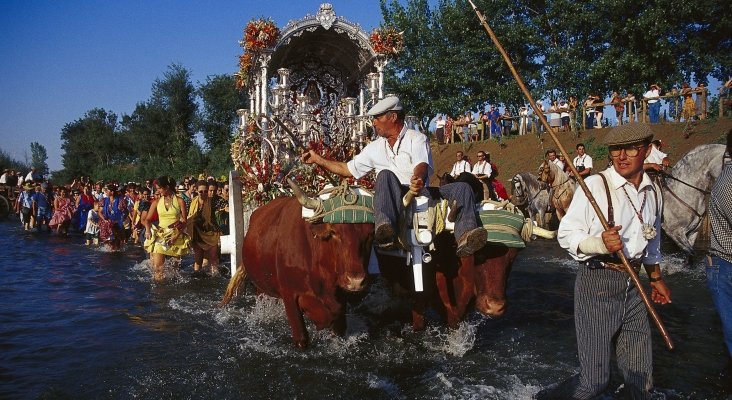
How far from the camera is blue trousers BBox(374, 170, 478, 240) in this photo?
4340 millimetres

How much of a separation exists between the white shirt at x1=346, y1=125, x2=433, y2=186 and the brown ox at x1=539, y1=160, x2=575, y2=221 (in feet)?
31.8

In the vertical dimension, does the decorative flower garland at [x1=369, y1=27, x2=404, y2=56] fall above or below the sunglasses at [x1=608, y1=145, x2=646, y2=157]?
above

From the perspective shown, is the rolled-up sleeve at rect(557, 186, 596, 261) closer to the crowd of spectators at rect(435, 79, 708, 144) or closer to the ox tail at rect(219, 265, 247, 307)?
the ox tail at rect(219, 265, 247, 307)

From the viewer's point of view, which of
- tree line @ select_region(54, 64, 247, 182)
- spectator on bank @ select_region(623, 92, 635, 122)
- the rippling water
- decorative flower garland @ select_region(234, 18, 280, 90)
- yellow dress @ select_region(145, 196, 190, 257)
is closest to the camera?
the rippling water

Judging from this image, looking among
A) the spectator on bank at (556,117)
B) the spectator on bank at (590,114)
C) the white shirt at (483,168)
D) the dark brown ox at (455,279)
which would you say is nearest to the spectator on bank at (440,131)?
the spectator on bank at (556,117)

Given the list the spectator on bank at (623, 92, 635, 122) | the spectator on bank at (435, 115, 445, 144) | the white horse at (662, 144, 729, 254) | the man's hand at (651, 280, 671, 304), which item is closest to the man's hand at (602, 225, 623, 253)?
the man's hand at (651, 280, 671, 304)

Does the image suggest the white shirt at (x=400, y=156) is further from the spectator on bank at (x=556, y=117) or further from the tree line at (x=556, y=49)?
the tree line at (x=556, y=49)

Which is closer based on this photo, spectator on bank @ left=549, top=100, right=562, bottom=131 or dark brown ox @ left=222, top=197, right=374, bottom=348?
dark brown ox @ left=222, top=197, right=374, bottom=348

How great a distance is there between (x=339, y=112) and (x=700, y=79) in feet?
81.6

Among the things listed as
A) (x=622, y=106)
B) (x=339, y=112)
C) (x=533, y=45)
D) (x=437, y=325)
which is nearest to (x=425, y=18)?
(x=533, y=45)

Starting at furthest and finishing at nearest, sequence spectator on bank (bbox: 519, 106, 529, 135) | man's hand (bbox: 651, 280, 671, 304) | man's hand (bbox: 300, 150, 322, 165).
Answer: spectator on bank (bbox: 519, 106, 529, 135)
man's hand (bbox: 300, 150, 322, 165)
man's hand (bbox: 651, 280, 671, 304)

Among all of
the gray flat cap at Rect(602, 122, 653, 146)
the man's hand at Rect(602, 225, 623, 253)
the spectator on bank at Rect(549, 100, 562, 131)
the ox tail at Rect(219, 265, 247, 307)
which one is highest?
the spectator on bank at Rect(549, 100, 562, 131)

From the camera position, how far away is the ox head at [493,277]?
15.3 feet

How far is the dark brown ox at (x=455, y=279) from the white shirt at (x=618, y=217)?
3.74 ft
